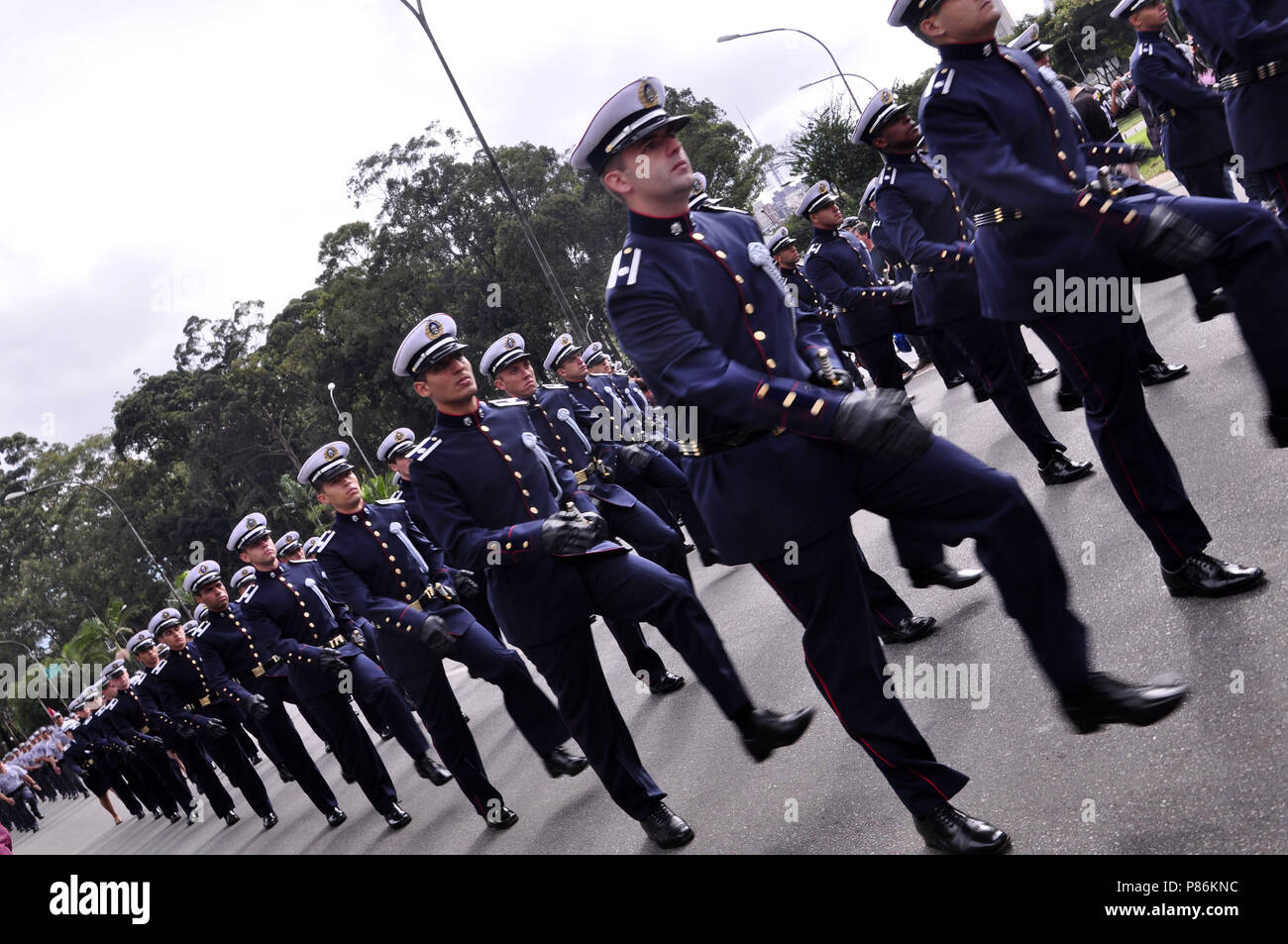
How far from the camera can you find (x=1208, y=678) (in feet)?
12.4

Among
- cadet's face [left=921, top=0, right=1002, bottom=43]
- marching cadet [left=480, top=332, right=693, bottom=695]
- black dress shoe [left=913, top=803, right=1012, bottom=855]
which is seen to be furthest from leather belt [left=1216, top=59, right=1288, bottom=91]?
marching cadet [left=480, top=332, right=693, bottom=695]

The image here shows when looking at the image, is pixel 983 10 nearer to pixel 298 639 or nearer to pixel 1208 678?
pixel 1208 678

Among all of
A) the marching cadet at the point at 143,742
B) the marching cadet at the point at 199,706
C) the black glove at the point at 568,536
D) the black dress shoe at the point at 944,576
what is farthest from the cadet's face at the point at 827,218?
the marching cadet at the point at 143,742

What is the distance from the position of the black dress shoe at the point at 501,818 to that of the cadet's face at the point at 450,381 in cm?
253

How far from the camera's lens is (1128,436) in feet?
14.0

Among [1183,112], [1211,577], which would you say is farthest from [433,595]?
[1183,112]

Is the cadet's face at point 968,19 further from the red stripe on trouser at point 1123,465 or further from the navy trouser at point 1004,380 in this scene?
the navy trouser at point 1004,380

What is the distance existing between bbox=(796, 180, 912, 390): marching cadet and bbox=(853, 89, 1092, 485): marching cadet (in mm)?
1477

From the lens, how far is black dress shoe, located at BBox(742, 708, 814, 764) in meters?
4.37

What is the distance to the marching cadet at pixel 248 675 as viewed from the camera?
394 inches

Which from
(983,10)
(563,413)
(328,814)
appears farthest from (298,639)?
(983,10)

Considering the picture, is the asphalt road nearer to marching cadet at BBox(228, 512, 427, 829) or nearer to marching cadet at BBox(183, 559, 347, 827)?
marching cadet at BBox(228, 512, 427, 829)

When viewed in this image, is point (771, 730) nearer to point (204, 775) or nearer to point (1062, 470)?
point (1062, 470)

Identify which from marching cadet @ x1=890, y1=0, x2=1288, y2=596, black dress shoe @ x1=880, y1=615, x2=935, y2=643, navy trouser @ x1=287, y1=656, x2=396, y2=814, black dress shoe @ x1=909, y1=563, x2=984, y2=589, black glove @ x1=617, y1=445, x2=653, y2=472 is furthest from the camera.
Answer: black glove @ x1=617, y1=445, x2=653, y2=472
